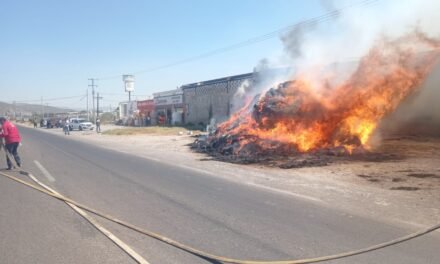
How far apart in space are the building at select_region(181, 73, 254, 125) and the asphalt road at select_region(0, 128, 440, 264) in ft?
91.9

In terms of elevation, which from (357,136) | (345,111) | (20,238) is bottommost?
(20,238)

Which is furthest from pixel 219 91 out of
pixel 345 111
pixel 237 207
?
pixel 237 207

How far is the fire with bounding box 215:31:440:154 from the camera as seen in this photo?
1653 cm

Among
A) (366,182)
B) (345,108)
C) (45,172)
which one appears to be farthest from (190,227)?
(345,108)

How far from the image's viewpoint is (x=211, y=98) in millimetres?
44969

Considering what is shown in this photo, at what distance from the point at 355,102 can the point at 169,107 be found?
4233 centimetres

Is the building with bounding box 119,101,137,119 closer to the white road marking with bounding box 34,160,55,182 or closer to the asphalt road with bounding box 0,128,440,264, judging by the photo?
the white road marking with bounding box 34,160,55,182

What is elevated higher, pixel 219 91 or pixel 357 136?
pixel 219 91

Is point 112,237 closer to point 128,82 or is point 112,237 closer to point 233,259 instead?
point 233,259

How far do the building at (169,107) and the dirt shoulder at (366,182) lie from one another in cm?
3684

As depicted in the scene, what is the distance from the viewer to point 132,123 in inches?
2633

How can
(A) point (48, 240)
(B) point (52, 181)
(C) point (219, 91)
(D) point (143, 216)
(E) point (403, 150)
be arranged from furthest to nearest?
(C) point (219, 91)
(E) point (403, 150)
(B) point (52, 181)
(D) point (143, 216)
(A) point (48, 240)

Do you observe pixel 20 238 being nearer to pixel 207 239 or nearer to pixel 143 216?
pixel 143 216

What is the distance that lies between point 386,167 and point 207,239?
29.0ft
